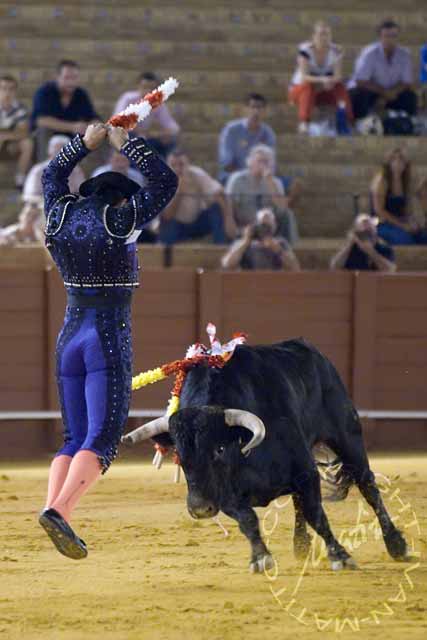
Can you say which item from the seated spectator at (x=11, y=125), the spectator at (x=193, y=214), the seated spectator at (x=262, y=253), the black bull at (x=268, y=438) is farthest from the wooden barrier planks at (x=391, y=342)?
the black bull at (x=268, y=438)

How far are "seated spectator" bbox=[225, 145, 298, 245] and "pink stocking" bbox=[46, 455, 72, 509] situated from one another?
4565mm

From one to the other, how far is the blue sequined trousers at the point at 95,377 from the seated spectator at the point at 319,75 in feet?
21.1

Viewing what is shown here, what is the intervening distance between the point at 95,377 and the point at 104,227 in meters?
0.49

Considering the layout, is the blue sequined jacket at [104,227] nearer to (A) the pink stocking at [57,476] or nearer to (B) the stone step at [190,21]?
(A) the pink stocking at [57,476]

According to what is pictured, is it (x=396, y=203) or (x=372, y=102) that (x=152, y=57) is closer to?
(x=372, y=102)

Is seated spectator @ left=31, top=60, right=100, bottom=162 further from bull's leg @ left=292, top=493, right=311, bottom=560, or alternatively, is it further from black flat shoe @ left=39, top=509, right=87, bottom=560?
black flat shoe @ left=39, top=509, right=87, bottom=560

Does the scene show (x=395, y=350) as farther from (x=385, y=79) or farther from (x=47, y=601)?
(x=47, y=601)

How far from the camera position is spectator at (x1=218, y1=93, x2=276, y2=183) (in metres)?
10.2

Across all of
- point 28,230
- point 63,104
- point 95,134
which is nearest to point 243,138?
point 63,104

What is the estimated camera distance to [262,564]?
4973 millimetres

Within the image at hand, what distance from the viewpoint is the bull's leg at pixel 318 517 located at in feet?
16.5

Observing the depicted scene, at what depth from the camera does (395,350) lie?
9172 millimetres

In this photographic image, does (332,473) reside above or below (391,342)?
above

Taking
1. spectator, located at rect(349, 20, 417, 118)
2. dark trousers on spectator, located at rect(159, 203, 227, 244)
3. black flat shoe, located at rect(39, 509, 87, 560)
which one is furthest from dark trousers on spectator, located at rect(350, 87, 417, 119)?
black flat shoe, located at rect(39, 509, 87, 560)
